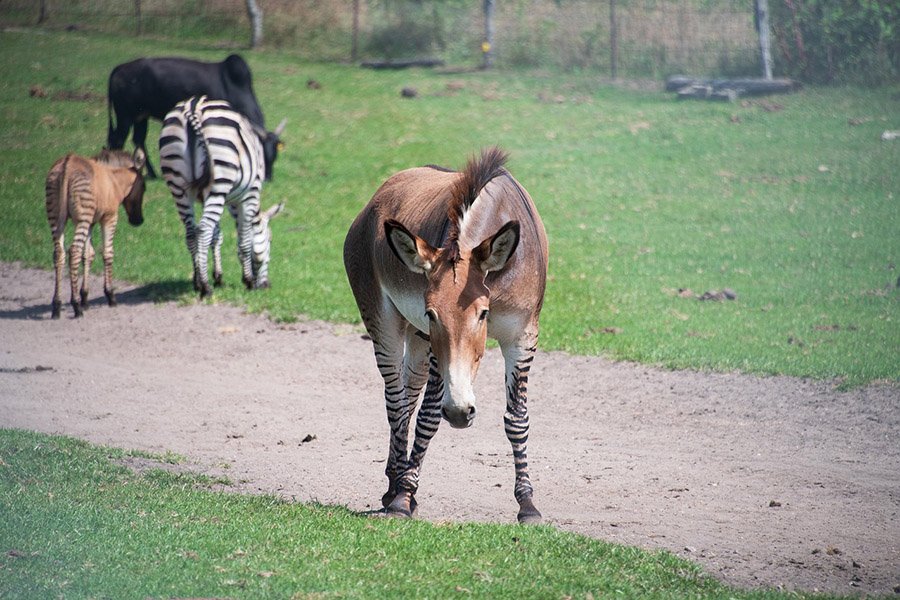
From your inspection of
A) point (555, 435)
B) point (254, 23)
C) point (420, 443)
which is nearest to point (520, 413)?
point (420, 443)

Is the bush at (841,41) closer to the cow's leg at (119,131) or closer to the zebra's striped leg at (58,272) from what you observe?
the cow's leg at (119,131)

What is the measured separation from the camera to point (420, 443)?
6.98 meters

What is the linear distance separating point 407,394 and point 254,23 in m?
25.6

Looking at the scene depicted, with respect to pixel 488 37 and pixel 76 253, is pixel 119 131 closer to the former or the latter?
pixel 76 253

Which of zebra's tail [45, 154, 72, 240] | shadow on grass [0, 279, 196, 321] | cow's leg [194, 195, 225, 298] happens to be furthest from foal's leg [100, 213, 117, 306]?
cow's leg [194, 195, 225, 298]

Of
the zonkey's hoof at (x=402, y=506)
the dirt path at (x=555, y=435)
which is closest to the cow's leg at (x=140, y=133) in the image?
the dirt path at (x=555, y=435)

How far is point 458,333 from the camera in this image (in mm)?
5555

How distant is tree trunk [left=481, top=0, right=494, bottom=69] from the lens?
2861 centimetres

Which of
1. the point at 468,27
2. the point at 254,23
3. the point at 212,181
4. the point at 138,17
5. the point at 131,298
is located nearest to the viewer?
the point at 212,181

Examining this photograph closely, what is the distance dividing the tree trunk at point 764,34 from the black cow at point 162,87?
44.5 feet

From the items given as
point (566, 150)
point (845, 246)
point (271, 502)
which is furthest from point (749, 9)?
point (271, 502)

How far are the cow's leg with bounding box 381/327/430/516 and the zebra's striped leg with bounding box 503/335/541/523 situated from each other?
27.6 inches

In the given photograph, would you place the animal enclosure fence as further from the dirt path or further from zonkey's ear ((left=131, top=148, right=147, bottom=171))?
the dirt path

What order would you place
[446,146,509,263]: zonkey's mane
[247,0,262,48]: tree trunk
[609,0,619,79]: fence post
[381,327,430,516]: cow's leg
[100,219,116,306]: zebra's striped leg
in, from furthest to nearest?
[247,0,262,48]: tree trunk → [609,0,619,79]: fence post → [100,219,116,306]: zebra's striped leg → [381,327,430,516]: cow's leg → [446,146,509,263]: zonkey's mane
